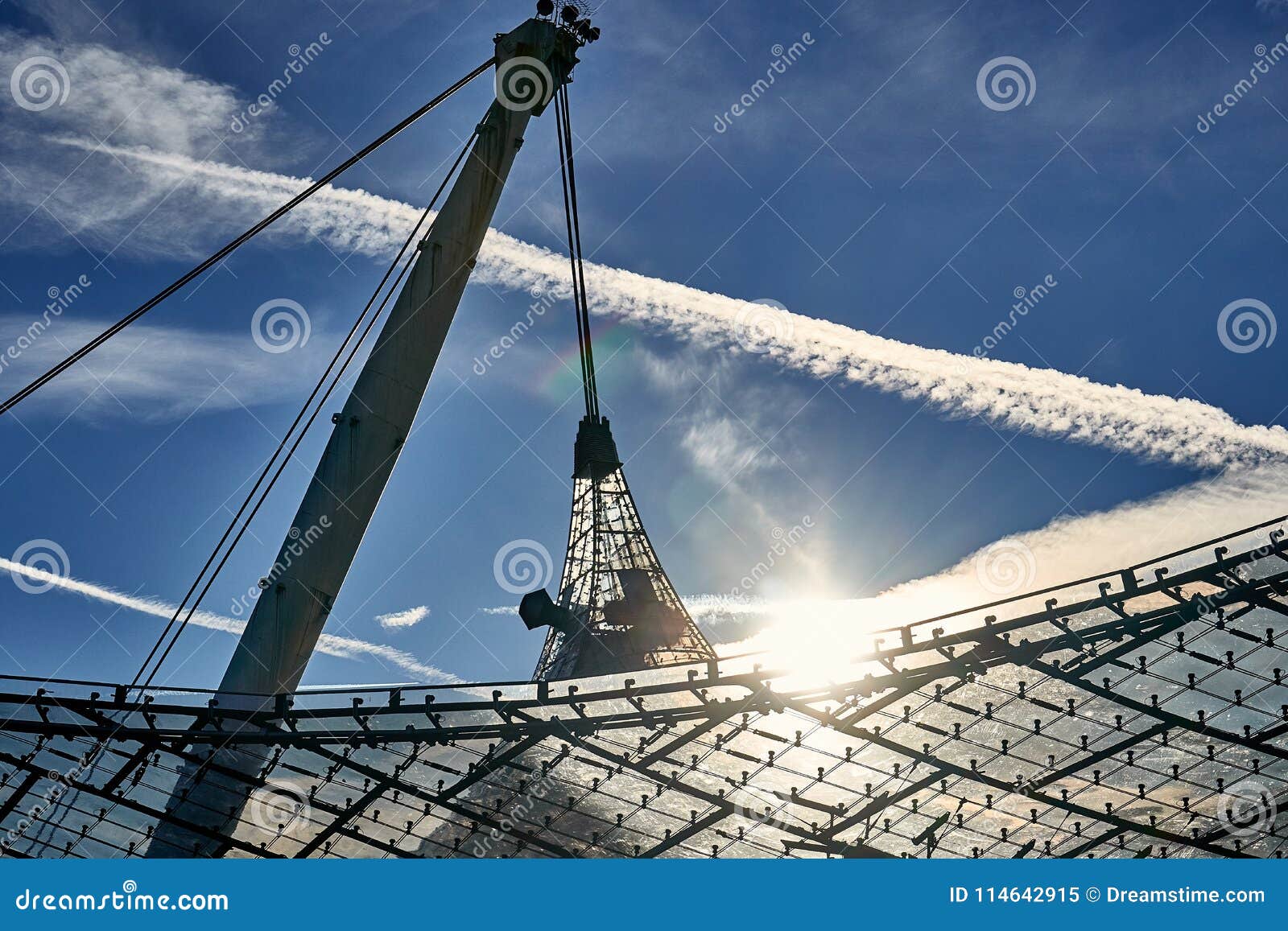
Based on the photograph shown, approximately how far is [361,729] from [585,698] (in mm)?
5723

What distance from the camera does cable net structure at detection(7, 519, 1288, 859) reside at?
90.4 feet

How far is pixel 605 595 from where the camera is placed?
2308 inches

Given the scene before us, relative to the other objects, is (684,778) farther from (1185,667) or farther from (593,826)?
(1185,667)

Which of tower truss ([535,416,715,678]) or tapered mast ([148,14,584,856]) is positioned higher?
tower truss ([535,416,715,678])
